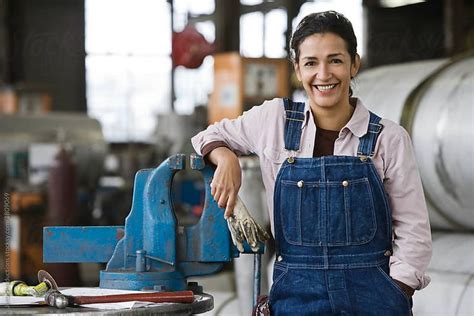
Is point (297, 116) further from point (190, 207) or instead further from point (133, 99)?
point (133, 99)

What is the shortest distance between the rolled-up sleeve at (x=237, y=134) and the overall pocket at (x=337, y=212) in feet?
0.65

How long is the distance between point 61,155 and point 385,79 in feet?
13.6

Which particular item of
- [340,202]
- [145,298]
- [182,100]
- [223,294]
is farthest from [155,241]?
[182,100]

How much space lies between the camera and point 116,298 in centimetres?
183

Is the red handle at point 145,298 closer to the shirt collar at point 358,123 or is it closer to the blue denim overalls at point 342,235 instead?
the blue denim overalls at point 342,235

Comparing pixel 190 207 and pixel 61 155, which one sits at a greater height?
pixel 61 155

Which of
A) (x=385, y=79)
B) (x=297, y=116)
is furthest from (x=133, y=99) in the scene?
(x=297, y=116)

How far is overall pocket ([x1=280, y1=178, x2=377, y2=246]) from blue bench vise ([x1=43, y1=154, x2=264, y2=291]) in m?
0.15

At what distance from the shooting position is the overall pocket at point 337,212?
1.92 metres

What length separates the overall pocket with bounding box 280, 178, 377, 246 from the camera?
1.92 metres

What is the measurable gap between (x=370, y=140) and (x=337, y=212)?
0.18 meters

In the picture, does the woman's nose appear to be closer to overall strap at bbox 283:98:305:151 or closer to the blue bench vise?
overall strap at bbox 283:98:305:151

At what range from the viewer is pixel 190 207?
7.51 meters

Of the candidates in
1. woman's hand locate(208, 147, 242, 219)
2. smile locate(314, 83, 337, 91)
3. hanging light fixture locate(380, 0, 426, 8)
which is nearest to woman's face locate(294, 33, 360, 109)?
smile locate(314, 83, 337, 91)
